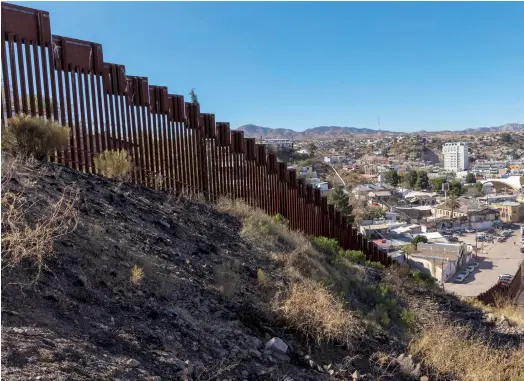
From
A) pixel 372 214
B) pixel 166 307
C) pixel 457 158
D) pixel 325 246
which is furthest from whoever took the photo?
pixel 457 158

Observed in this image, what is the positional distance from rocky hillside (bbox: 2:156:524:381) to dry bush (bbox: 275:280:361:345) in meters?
0.02

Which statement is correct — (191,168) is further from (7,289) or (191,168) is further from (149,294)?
(7,289)

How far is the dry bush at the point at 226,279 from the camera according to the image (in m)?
4.89

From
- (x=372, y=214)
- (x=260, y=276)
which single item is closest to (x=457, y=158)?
(x=372, y=214)

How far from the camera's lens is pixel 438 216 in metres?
64.5

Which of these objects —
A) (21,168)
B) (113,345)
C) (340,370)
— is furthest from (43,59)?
(340,370)

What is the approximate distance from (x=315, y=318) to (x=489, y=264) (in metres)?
40.6

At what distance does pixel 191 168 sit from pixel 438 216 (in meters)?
61.3

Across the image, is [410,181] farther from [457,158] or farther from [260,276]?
[260,276]

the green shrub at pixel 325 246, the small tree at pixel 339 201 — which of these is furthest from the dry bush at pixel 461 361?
the small tree at pixel 339 201

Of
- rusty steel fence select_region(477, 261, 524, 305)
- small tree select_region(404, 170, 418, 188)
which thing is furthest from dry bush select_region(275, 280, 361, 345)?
small tree select_region(404, 170, 418, 188)

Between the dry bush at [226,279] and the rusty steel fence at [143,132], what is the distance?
340 centimetres

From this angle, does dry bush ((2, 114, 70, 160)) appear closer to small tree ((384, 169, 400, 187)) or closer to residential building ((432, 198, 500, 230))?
residential building ((432, 198, 500, 230))

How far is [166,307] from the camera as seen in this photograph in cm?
400
